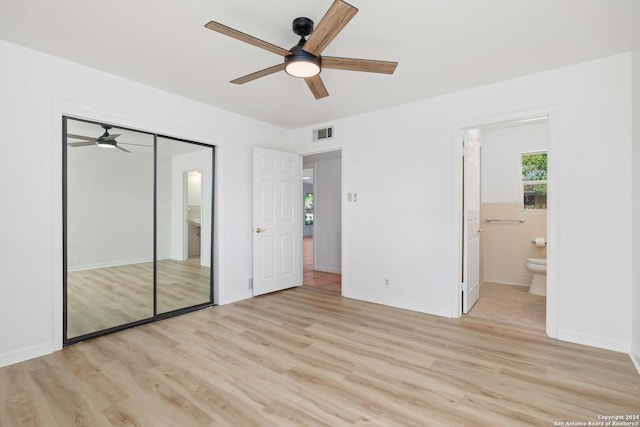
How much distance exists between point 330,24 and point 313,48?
32 cm

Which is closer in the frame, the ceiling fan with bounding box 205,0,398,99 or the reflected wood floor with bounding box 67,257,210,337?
the ceiling fan with bounding box 205,0,398,99

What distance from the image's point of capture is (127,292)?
136 inches

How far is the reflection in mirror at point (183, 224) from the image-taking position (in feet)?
11.8

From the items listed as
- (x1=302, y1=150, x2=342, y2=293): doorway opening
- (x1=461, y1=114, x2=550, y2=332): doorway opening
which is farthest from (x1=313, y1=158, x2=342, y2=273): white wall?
(x1=461, y1=114, x2=550, y2=332): doorway opening

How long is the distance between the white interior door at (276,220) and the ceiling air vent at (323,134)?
44cm

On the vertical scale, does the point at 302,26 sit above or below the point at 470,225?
above

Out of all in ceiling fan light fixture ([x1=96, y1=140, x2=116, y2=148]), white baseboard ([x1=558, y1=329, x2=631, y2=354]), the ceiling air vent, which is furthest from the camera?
the ceiling air vent

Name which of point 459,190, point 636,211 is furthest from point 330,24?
point 636,211

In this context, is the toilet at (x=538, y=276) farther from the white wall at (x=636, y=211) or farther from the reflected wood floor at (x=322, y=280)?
the reflected wood floor at (x=322, y=280)

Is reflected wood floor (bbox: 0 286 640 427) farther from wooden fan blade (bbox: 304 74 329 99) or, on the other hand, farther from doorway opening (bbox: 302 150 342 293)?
doorway opening (bbox: 302 150 342 293)

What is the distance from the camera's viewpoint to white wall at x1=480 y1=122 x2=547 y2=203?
4867 mm

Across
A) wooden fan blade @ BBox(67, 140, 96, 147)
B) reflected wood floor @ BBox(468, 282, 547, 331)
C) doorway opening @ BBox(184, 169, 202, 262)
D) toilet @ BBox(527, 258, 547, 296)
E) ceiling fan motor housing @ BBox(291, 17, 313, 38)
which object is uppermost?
ceiling fan motor housing @ BBox(291, 17, 313, 38)

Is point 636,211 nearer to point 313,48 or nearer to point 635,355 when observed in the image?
point 635,355

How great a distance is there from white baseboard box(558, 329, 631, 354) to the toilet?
1.56m
